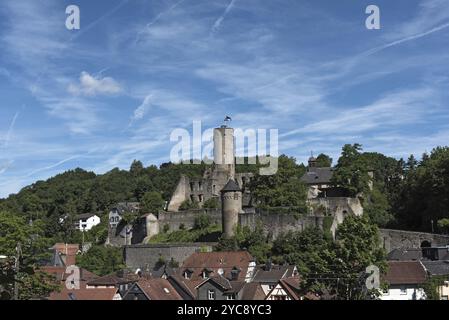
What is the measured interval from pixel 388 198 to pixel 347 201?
10.5m

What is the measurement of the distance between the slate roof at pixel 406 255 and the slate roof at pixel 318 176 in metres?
15.7

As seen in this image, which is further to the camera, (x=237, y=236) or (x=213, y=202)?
(x=213, y=202)

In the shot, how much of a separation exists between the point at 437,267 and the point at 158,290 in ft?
49.4

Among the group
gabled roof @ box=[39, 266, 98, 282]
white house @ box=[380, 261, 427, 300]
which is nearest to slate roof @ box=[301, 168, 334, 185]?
gabled roof @ box=[39, 266, 98, 282]

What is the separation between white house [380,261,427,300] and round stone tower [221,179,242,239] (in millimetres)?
14959

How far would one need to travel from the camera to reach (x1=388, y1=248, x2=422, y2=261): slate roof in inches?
1540

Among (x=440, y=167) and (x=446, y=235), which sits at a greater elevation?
(x=440, y=167)

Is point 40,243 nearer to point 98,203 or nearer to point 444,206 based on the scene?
point 444,206

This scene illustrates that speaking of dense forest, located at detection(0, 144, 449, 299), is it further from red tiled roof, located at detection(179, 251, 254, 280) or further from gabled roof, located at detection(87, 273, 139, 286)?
gabled roof, located at detection(87, 273, 139, 286)

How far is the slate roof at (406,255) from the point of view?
39125mm

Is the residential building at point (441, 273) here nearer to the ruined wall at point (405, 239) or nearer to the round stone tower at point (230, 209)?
the ruined wall at point (405, 239)

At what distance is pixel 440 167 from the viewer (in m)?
44.4

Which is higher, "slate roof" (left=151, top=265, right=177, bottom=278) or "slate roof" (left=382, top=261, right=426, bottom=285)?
"slate roof" (left=382, top=261, right=426, bottom=285)
